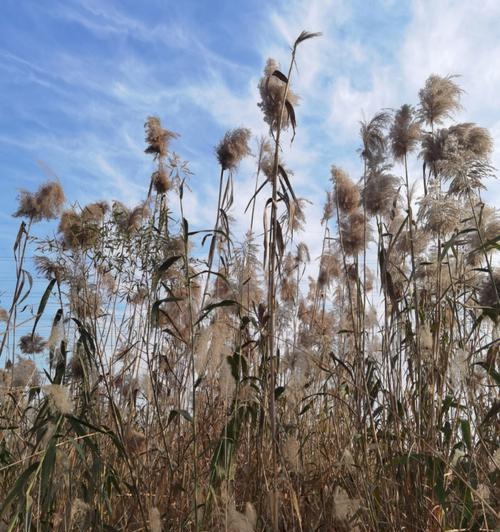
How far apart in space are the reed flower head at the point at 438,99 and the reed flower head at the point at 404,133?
0.09 meters

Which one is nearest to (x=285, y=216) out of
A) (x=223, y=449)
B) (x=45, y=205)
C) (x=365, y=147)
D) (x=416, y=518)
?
(x=365, y=147)

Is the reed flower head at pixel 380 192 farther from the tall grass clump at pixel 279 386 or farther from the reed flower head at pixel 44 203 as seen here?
the reed flower head at pixel 44 203

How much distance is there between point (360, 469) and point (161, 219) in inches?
66.2

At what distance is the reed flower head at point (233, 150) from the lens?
4195 millimetres

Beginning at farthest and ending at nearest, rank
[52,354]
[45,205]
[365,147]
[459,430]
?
[45,205], [365,147], [52,354], [459,430]

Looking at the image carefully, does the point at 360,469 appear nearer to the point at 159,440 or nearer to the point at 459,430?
the point at 459,430

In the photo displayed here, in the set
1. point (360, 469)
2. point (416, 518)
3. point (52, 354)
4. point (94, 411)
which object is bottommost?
point (416, 518)

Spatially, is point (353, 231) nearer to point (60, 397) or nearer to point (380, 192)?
point (380, 192)

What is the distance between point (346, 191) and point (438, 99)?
1.01 meters

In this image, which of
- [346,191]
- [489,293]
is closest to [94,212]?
A: [346,191]

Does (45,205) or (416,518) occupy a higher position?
(45,205)

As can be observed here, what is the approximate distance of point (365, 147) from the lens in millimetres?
3863

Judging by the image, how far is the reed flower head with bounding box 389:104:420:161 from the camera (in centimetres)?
385

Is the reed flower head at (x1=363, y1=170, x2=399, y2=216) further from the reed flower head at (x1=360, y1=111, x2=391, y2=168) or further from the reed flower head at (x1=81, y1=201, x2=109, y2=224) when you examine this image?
the reed flower head at (x1=81, y1=201, x2=109, y2=224)
